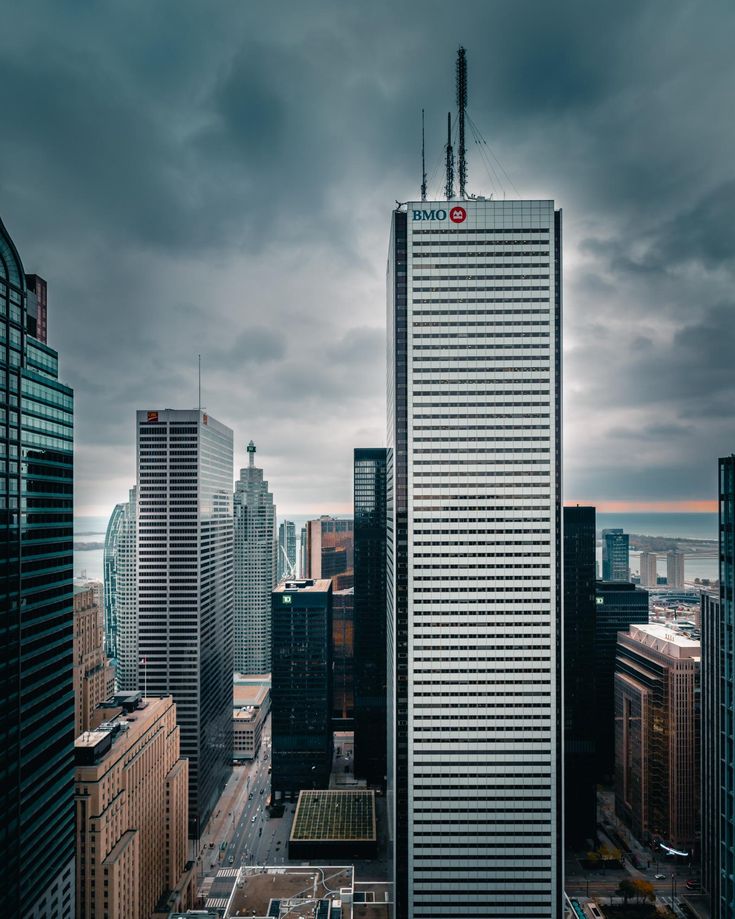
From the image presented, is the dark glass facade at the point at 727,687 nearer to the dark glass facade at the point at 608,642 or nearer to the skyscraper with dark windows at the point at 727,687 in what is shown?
the skyscraper with dark windows at the point at 727,687

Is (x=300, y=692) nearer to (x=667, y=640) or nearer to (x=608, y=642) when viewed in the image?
(x=608, y=642)

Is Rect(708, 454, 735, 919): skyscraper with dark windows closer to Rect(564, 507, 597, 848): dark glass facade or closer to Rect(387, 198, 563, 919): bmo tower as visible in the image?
Rect(387, 198, 563, 919): bmo tower

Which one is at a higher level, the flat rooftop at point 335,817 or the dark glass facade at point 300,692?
the dark glass facade at point 300,692

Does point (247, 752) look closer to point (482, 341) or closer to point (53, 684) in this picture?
point (53, 684)

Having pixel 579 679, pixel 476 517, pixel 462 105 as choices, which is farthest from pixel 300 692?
pixel 462 105


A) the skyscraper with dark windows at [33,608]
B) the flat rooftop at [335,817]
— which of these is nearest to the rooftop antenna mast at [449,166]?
the skyscraper with dark windows at [33,608]

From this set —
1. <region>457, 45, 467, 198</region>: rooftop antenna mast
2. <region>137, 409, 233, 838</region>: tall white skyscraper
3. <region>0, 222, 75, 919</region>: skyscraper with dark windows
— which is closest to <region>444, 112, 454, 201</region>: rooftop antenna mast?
<region>457, 45, 467, 198</region>: rooftop antenna mast
